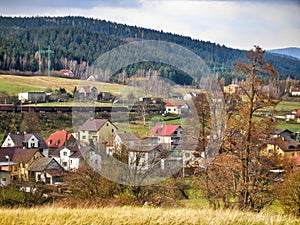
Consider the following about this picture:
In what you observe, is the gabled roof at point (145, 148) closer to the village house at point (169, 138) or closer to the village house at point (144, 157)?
the village house at point (144, 157)

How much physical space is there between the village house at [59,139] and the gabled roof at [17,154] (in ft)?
10.7

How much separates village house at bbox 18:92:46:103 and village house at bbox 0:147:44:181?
15.9m

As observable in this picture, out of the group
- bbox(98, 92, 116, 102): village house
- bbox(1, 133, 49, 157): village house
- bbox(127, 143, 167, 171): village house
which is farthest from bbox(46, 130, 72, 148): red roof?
bbox(127, 143, 167, 171): village house

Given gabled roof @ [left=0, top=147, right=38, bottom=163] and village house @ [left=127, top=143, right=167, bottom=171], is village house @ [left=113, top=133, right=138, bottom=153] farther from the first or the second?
gabled roof @ [left=0, top=147, right=38, bottom=163]

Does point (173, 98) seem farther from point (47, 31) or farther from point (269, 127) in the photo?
point (47, 31)

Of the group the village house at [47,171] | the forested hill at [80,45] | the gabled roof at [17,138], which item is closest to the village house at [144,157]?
the village house at [47,171]

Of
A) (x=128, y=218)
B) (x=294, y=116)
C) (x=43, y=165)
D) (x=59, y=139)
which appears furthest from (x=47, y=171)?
(x=294, y=116)

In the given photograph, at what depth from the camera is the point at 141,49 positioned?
834 inches

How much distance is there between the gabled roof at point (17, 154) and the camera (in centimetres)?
2692

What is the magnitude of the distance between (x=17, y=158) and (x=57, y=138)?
5595 millimetres

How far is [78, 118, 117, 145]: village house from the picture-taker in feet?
69.5

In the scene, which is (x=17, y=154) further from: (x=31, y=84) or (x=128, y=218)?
(x=31, y=84)

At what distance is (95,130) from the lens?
22422 mm

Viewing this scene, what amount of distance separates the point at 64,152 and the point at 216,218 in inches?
923
